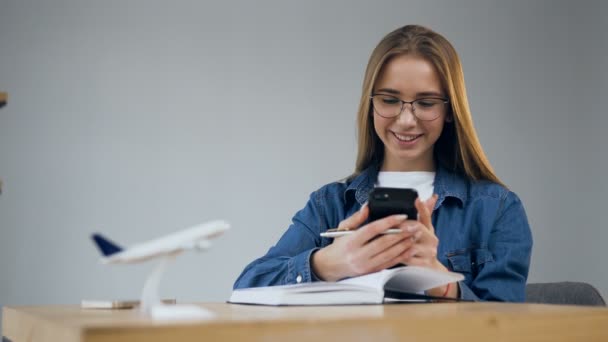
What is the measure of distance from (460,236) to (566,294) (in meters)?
0.28

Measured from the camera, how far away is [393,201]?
1.22 metres

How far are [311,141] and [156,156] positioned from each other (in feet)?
2.23

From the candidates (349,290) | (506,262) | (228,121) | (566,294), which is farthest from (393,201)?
(228,121)

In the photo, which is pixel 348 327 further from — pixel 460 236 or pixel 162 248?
pixel 460 236

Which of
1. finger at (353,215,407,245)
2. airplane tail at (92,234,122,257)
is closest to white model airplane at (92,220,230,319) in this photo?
airplane tail at (92,234,122,257)

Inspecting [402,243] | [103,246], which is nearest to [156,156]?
[402,243]

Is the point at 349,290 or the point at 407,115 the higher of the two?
the point at 407,115

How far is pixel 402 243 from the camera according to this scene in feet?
4.11

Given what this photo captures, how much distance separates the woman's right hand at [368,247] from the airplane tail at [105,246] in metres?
0.48

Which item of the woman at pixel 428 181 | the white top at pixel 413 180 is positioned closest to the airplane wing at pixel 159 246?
the woman at pixel 428 181

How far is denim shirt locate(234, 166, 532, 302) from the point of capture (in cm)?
146

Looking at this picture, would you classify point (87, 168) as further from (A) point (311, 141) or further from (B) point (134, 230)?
(A) point (311, 141)

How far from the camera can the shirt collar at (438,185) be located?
5.37 ft

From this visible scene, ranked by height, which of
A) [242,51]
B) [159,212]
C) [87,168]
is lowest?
[159,212]
